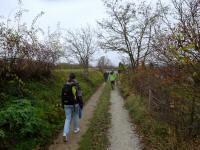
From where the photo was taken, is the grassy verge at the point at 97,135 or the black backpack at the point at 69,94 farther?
the black backpack at the point at 69,94

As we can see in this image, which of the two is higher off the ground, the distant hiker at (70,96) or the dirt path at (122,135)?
the distant hiker at (70,96)

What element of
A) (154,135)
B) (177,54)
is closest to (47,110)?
(154,135)

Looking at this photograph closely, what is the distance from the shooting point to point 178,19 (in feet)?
22.8

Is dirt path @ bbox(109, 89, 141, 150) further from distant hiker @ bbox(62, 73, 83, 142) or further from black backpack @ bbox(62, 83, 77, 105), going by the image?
black backpack @ bbox(62, 83, 77, 105)

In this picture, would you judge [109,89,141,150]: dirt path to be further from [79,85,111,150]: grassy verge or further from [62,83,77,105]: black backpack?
[62,83,77,105]: black backpack

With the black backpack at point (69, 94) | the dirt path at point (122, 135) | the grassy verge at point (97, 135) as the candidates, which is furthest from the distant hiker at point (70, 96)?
the dirt path at point (122, 135)

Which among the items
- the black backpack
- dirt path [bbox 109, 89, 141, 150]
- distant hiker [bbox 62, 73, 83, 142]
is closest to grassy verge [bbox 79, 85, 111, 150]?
dirt path [bbox 109, 89, 141, 150]

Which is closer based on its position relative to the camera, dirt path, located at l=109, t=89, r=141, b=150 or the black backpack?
dirt path, located at l=109, t=89, r=141, b=150

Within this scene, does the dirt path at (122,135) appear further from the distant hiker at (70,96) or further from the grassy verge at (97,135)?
the distant hiker at (70,96)

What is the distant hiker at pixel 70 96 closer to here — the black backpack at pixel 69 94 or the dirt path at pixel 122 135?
the black backpack at pixel 69 94

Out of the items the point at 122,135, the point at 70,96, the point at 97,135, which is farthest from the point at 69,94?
the point at 122,135

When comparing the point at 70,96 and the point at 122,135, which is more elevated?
the point at 70,96

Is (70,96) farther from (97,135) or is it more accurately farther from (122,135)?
(122,135)

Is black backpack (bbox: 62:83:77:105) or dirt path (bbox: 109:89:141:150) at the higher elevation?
black backpack (bbox: 62:83:77:105)
